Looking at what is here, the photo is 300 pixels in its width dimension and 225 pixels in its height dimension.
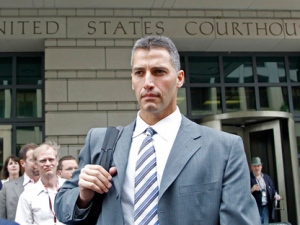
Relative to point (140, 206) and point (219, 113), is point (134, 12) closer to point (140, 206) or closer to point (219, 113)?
point (219, 113)

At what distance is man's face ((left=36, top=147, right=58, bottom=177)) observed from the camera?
538 cm

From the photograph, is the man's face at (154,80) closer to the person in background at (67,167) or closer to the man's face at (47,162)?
the man's face at (47,162)

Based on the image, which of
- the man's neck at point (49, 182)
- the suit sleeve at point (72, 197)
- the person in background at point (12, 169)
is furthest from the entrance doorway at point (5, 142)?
the suit sleeve at point (72, 197)

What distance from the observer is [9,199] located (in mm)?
6191

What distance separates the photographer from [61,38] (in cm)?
1028

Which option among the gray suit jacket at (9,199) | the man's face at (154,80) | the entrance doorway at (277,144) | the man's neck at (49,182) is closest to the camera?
the man's face at (154,80)

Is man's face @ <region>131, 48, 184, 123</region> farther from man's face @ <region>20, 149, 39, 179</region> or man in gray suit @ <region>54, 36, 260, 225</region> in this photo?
man's face @ <region>20, 149, 39, 179</region>

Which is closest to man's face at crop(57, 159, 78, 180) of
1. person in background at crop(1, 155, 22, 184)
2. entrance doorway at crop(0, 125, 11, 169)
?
person in background at crop(1, 155, 22, 184)

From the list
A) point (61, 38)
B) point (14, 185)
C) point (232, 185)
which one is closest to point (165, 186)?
point (232, 185)

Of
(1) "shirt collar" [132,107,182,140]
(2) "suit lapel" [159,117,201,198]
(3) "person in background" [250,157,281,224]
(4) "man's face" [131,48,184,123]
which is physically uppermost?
(4) "man's face" [131,48,184,123]

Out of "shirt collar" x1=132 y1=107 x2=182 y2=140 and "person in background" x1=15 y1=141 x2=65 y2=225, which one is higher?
"shirt collar" x1=132 y1=107 x2=182 y2=140

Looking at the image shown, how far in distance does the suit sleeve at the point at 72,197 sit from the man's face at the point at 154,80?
1.06 ft

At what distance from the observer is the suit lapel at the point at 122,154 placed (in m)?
2.06

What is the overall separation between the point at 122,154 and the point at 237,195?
1.84 ft
